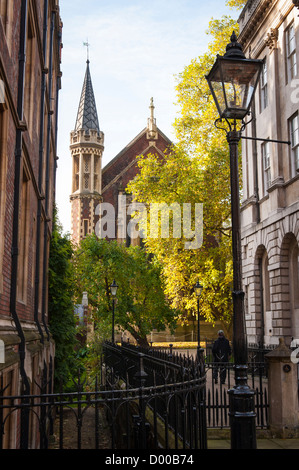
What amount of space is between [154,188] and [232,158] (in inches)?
845

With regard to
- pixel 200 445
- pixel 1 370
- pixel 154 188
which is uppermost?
pixel 154 188

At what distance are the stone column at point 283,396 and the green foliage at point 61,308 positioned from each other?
835cm

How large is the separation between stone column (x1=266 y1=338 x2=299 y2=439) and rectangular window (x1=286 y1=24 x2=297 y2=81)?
12.4m

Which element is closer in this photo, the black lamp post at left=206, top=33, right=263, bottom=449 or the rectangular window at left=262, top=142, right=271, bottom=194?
the black lamp post at left=206, top=33, right=263, bottom=449

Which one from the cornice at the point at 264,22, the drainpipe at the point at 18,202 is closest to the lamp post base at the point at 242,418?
the drainpipe at the point at 18,202

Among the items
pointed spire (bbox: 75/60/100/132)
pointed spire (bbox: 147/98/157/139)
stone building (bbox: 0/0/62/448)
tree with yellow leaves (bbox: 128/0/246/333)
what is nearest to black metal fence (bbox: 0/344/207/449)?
stone building (bbox: 0/0/62/448)

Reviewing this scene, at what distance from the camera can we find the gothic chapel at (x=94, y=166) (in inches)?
1586

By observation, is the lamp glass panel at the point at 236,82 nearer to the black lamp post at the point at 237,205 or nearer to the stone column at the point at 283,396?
the black lamp post at the point at 237,205

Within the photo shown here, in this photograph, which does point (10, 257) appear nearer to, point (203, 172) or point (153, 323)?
point (203, 172)

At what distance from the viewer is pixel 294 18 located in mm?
18172

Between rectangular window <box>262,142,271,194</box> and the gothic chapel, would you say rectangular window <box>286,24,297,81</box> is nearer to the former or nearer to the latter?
rectangular window <box>262,142,271,194</box>

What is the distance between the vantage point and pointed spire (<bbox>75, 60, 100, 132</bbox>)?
1676 inches

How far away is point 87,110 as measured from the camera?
43625 millimetres
